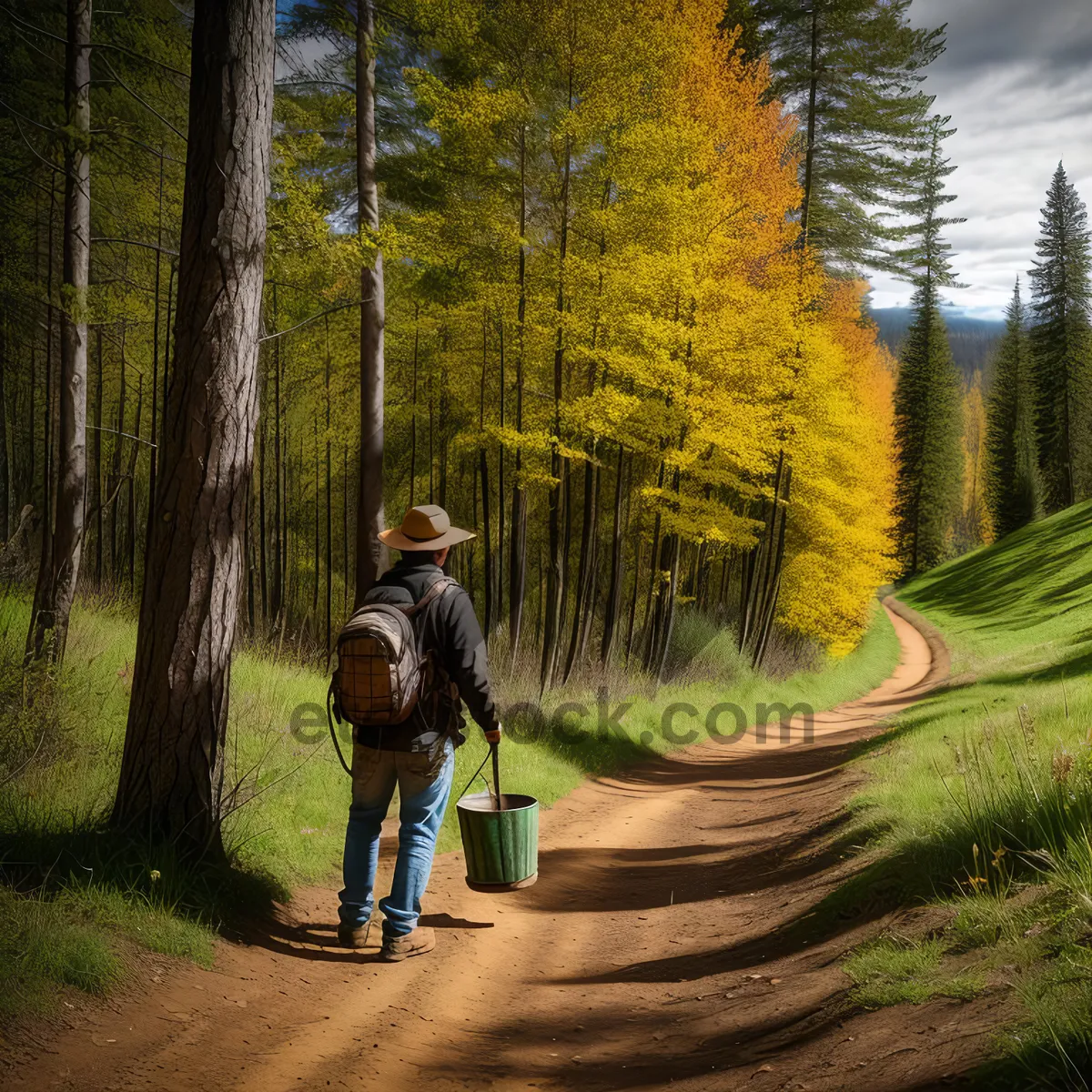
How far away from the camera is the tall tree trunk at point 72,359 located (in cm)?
748

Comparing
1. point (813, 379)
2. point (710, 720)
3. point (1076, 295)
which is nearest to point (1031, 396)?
point (1076, 295)

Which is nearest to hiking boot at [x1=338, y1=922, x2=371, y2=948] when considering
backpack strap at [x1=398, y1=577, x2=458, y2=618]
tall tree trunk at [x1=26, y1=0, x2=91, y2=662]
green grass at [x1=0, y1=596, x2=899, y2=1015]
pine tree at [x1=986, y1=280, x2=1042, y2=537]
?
green grass at [x1=0, y1=596, x2=899, y2=1015]

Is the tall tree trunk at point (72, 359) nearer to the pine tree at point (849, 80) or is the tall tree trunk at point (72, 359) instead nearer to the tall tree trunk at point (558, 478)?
the tall tree trunk at point (558, 478)

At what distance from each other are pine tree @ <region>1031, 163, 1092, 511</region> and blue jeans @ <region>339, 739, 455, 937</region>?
187ft

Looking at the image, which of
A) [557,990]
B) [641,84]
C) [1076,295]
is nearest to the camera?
[557,990]

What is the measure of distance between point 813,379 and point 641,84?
22.4ft

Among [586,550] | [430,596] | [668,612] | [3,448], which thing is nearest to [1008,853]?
[430,596]

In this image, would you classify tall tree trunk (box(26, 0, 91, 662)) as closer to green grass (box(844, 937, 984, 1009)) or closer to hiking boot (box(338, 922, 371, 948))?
hiking boot (box(338, 922, 371, 948))

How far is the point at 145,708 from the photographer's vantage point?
4.68 metres

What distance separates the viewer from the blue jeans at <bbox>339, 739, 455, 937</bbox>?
4660mm

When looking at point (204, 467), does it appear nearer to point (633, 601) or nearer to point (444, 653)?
point (444, 653)

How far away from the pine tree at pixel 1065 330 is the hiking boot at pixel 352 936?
57.3 meters

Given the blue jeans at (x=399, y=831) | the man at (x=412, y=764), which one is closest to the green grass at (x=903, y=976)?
the man at (x=412, y=764)

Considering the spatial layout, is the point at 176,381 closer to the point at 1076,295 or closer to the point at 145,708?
the point at 145,708
